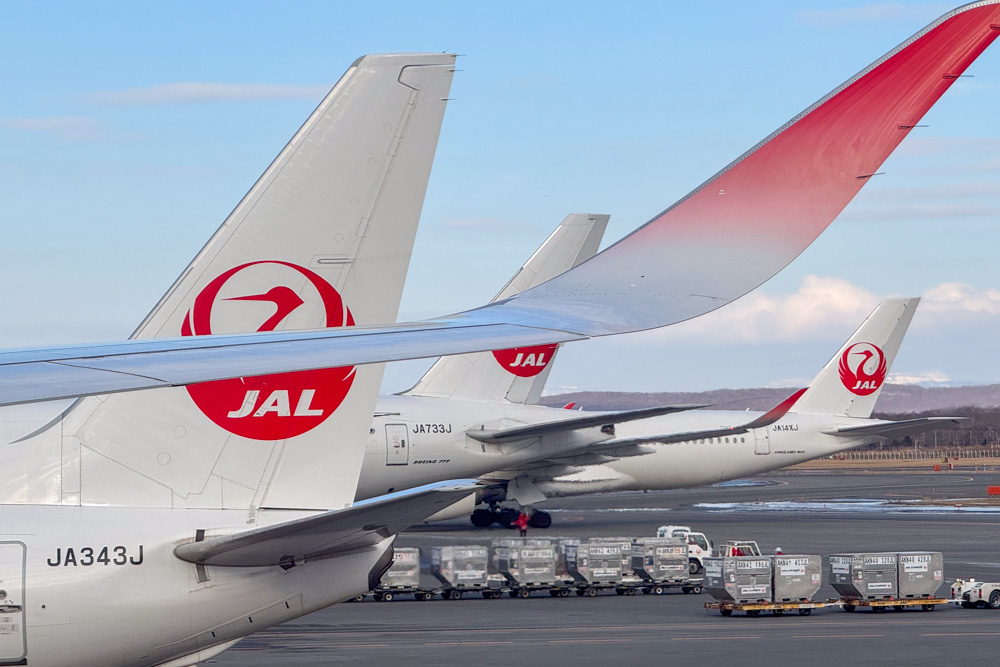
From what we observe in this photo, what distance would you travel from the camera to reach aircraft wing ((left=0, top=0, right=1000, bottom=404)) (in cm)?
613

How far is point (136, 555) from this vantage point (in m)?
9.94

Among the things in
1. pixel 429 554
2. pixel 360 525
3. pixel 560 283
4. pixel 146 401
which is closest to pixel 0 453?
pixel 146 401

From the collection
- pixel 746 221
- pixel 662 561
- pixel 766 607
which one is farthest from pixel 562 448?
pixel 746 221

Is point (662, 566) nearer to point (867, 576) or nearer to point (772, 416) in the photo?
point (867, 576)

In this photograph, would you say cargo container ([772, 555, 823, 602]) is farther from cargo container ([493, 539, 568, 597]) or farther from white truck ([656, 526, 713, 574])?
white truck ([656, 526, 713, 574])

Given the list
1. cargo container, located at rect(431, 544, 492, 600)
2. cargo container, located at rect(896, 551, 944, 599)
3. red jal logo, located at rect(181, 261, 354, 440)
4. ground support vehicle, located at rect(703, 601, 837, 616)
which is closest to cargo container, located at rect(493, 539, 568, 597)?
cargo container, located at rect(431, 544, 492, 600)

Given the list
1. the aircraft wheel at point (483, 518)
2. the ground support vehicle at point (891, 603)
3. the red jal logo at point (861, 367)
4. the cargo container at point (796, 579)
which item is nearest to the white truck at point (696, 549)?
the ground support vehicle at point (891, 603)

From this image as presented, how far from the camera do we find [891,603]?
27172 millimetres

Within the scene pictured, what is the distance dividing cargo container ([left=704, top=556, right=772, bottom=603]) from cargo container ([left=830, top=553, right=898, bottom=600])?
1925mm

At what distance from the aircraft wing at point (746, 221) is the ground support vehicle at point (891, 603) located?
74.8 feet

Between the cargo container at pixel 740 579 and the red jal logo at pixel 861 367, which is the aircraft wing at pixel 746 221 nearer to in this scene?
the cargo container at pixel 740 579

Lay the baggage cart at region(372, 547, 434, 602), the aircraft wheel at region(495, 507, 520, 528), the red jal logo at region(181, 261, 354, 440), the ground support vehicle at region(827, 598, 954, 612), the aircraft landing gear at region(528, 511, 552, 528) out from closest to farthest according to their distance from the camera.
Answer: the red jal logo at region(181, 261, 354, 440) < the ground support vehicle at region(827, 598, 954, 612) < the baggage cart at region(372, 547, 434, 602) < the aircraft wheel at region(495, 507, 520, 528) < the aircraft landing gear at region(528, 511, 552, 528)

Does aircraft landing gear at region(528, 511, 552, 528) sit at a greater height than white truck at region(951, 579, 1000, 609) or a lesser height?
greater

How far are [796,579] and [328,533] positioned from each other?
1974cm
